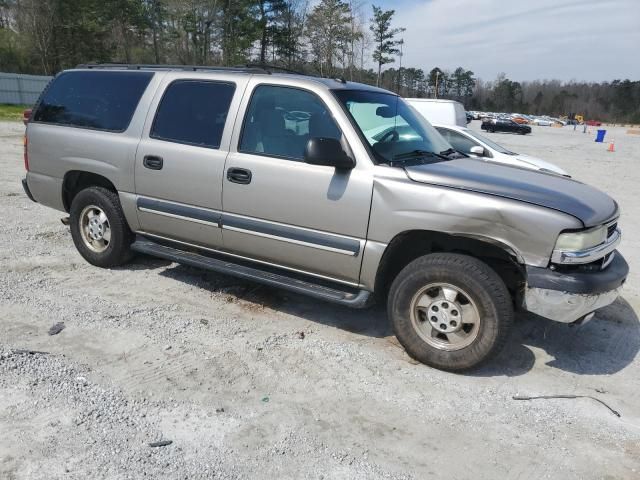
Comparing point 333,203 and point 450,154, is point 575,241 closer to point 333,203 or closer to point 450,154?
point 450,154

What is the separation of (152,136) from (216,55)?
1808 inches

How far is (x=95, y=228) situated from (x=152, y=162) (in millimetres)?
1190

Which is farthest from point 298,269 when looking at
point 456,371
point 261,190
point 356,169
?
point 456,371

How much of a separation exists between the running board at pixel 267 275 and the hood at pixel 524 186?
103 cm

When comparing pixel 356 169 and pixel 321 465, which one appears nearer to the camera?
pixel 321 465

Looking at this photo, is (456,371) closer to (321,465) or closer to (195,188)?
(321,465)

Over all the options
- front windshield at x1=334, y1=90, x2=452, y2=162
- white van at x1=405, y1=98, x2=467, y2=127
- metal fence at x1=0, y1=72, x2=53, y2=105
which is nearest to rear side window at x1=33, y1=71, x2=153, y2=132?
front windshield at x1=334, y1=90, x2=452, y2=162

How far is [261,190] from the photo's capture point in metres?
4.20

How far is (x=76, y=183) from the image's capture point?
18.3 feet

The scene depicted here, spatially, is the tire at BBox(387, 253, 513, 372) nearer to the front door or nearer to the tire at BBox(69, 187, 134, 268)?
the front door

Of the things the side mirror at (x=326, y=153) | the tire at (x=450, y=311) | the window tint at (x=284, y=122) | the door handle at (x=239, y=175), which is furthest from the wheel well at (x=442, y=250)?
the door handle at (x=239, y=175)

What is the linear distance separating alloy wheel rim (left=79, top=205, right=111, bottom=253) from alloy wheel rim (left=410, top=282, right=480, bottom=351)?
10.8ft

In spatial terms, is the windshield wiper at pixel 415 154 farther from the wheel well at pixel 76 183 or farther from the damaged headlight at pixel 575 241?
the wheel well at pixel 76 183

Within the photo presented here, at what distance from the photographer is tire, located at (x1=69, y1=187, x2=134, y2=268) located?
5191 millimetres
